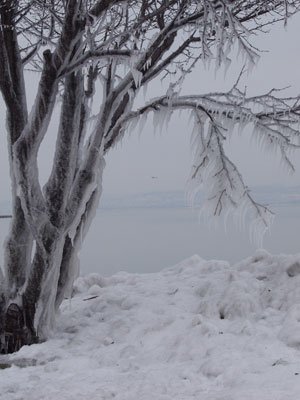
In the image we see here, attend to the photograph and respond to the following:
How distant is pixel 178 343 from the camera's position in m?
4.78

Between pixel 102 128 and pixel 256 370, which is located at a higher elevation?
pixel 102 128

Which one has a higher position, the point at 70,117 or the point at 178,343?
the point at 70,117

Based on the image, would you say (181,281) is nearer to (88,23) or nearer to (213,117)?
(213,117)

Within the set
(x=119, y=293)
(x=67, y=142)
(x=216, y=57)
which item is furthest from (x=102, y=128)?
(x=119, y=293)

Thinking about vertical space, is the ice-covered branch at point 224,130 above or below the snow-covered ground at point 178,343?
above

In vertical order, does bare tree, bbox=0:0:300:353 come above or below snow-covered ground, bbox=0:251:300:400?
above

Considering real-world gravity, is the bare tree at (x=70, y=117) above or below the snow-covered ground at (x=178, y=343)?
above

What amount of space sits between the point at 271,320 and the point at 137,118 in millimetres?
2788

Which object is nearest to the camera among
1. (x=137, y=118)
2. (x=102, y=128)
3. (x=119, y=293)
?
(x=102, y=128)

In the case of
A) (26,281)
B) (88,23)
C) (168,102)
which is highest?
(88,23)

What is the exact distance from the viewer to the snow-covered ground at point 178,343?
3750 mm

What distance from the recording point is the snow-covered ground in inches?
148

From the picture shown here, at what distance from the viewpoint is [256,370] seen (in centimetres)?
386

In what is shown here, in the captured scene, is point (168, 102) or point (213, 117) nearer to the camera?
point (168, 102)
